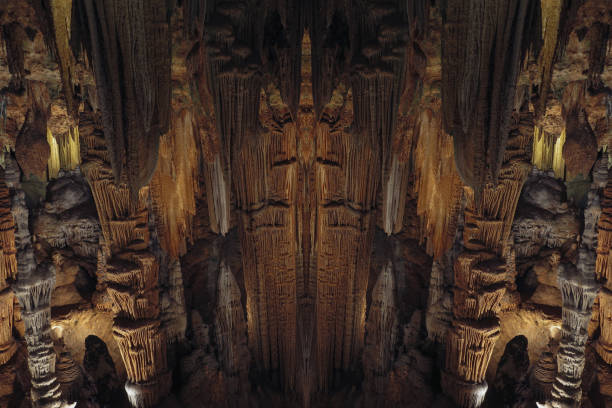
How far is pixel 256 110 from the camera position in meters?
2.42

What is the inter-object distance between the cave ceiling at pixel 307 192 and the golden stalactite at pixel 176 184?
1 cm

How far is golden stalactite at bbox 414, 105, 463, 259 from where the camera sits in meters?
2.67

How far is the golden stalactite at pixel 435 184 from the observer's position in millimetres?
2672

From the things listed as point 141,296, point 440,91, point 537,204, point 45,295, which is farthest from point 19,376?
point 537,204

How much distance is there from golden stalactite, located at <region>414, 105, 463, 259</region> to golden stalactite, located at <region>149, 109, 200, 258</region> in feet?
4.29

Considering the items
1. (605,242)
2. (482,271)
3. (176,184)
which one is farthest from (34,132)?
(605,242)

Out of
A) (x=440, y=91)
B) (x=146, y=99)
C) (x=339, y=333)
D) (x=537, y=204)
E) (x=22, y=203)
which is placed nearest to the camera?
(x=146, y=99)

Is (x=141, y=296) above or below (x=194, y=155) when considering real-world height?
below

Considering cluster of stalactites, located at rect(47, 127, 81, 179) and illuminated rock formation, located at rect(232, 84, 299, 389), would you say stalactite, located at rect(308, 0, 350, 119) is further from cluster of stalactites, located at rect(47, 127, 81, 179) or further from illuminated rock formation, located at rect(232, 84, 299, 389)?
cluster of stalactites, located at rect(47, 127, 81, 179)

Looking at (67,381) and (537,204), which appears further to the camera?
(537,204)

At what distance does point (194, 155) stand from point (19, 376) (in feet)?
6.18

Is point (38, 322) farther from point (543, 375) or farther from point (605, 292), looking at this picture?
point (605, 292)

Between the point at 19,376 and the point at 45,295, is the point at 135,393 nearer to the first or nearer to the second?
the point at 45,295

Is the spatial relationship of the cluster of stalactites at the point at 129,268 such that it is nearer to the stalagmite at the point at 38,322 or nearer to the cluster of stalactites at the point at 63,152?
the stalagmite at the point at 38,322
